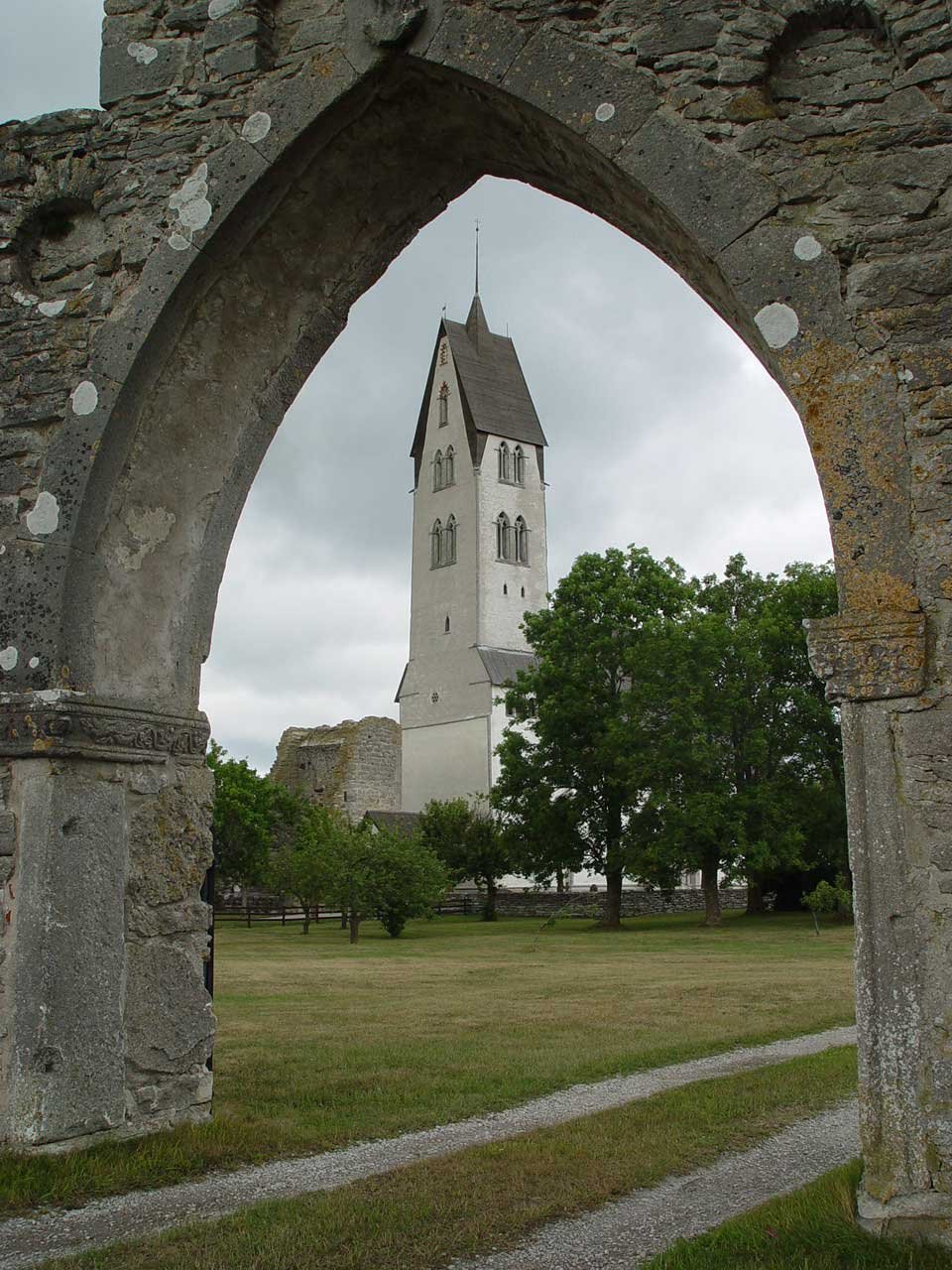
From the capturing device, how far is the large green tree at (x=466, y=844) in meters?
34.4

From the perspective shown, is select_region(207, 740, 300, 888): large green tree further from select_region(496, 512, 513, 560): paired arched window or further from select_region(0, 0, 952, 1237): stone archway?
select_region(0, 0, 952, 1237): stone archway

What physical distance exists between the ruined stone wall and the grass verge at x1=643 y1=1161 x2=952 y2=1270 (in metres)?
38.1

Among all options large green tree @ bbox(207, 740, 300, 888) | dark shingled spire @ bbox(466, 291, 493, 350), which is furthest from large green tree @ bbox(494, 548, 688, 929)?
dark shingled spire @ bbox(466, 291, 493, 350)

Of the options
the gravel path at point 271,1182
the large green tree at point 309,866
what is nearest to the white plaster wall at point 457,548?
the large green tree at point 309,866

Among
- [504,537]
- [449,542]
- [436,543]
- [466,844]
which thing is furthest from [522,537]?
[466,844]

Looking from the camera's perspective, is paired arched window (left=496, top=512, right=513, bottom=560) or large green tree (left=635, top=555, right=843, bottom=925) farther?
paired arched window (left=496, top=512, right=513, bottom=560)

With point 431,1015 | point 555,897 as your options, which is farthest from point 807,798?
A: point 431,1015

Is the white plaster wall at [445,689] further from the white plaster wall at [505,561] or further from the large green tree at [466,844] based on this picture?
the large green tree at [466,844]

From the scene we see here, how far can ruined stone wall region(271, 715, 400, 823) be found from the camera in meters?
42.5

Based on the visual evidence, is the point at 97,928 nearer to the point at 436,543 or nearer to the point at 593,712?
the point at 593,712

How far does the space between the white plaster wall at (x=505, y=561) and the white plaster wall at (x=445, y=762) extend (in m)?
4.16

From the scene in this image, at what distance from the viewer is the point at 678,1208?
4.25 meters

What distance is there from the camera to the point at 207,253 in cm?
542

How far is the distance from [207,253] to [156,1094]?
12.6ft
